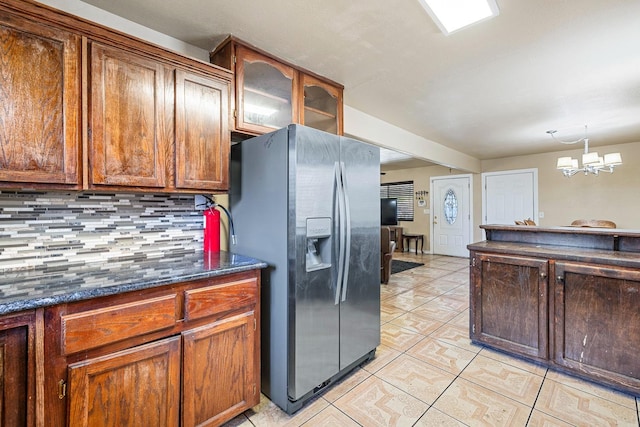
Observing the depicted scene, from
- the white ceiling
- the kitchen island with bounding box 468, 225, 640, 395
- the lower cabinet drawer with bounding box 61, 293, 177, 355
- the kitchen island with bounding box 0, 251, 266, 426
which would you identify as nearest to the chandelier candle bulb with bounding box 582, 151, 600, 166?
the white ceiling

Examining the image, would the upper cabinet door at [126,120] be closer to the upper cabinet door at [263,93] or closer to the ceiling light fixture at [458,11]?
the upper cabinet door at [263,93]

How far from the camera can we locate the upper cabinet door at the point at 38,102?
122 centimetres

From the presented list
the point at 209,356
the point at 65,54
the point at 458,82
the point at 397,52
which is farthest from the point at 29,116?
the point at 458,82

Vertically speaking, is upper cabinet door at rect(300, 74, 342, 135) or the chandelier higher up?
upper cabinet door at rect(300, 74, 342, 135)

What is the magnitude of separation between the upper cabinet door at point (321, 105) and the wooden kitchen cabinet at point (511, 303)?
5.70 feet

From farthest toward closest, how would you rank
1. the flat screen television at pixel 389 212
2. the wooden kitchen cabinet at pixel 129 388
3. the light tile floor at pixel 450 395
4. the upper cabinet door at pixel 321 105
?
the flat screen television at pixel 389 212, the upper cabinet door at pixel 321 105, the light tile floor at pixel 450 395, the wooden kitchen cabinet at pixel 129 388

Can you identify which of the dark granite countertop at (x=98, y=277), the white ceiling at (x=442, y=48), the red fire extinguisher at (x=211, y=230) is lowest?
the dark granite countertop at (x=98, y=277)

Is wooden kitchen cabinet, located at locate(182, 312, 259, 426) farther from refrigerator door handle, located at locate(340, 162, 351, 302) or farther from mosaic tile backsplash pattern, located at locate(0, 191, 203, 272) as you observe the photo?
mosaic tile backsplash pattern, located at locate(0, 191, 203, 272)

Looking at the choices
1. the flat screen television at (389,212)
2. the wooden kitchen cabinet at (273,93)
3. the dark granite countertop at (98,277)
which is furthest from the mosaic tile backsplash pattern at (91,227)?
the flat screen television at (389,212)

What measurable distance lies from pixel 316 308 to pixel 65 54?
1.81 meters

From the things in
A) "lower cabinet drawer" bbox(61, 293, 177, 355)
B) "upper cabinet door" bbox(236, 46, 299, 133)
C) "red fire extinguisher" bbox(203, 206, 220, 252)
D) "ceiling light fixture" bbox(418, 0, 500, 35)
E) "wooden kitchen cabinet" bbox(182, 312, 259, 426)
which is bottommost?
"wooden kitchen cabinet" bbox(182, 312, 259, 426)

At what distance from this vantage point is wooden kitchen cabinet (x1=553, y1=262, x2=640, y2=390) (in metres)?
1.81

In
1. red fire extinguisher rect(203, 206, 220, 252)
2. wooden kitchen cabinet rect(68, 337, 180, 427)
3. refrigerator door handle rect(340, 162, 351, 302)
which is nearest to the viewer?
wooden kitchen cabinet rect(68, 337, 180, 427)

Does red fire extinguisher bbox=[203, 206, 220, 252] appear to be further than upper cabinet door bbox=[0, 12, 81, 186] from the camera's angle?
Yes
